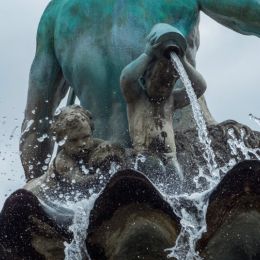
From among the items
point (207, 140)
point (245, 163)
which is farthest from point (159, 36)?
point (245, 163)

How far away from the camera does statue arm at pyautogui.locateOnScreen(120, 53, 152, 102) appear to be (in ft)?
16.0

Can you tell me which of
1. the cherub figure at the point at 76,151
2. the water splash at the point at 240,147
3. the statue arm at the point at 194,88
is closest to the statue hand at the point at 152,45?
the statue arm at the point at 194,88

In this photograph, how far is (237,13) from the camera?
5430 mm

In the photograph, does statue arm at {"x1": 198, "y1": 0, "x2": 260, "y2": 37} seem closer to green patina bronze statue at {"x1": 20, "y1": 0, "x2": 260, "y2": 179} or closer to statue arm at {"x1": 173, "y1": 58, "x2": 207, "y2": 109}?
green patina bronze statue at {"x1": 20, "y1": 0, "x2": 260, "y2": 179}

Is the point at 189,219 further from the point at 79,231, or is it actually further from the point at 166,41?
the point at 166,41

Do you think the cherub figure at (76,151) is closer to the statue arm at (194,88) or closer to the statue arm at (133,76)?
the statue arm at (133,76)

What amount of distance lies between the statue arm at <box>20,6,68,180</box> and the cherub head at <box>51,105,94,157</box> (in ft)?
2.86

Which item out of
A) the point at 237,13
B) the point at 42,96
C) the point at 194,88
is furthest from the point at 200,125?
the point at 42,96

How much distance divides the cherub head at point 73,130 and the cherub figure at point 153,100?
0.27m

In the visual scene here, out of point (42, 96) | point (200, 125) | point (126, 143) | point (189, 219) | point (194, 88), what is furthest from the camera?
point (42, 96)

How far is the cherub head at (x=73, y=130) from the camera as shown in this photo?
194 inches

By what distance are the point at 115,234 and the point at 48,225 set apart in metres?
0.29

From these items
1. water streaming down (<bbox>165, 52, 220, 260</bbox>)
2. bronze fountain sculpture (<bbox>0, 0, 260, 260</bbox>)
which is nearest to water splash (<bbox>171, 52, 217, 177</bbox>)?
bronze fountain sculpture (<bbox>0, 0, 260, 260</bbox>)

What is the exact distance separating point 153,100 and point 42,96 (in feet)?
3.69
